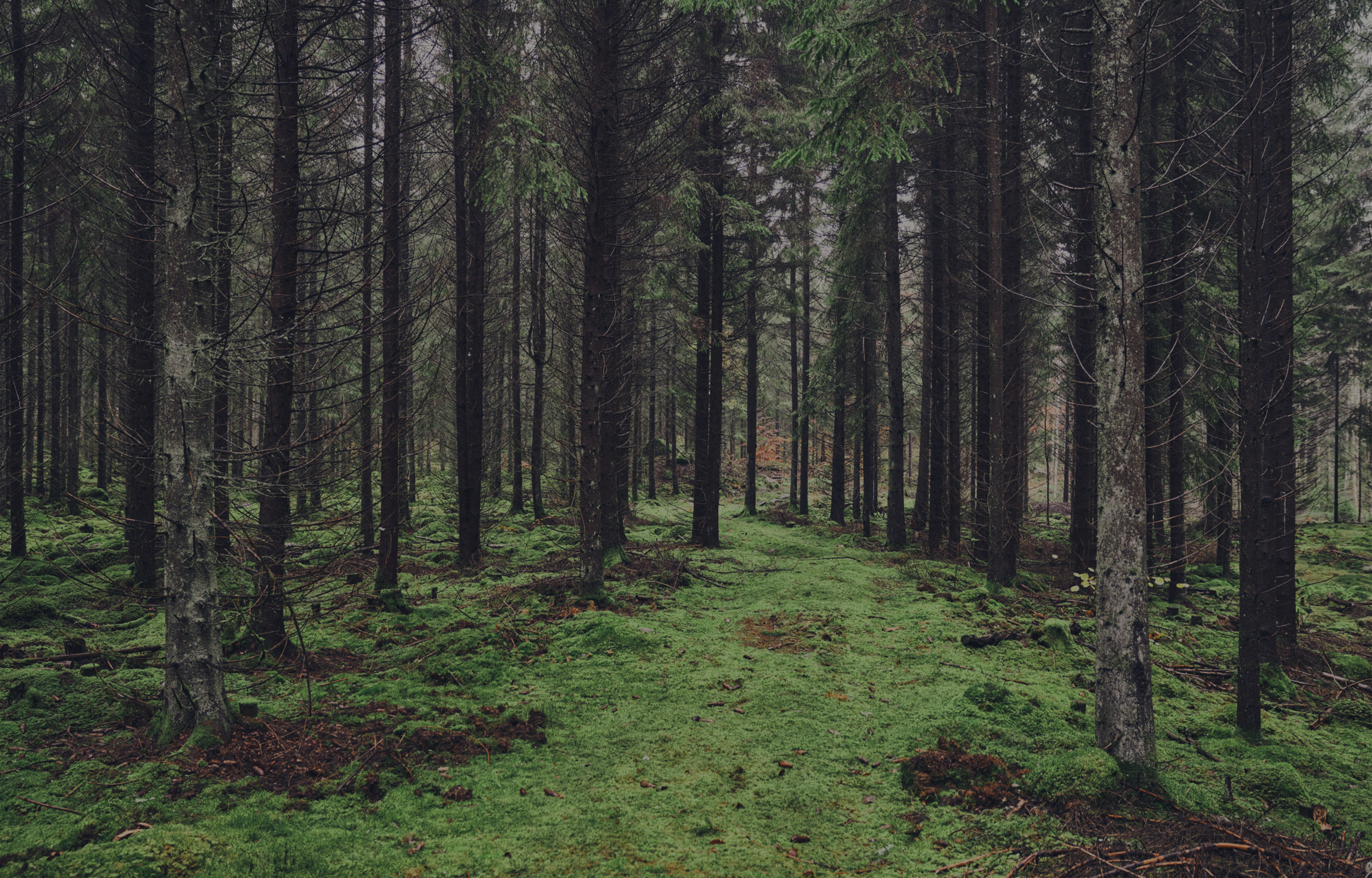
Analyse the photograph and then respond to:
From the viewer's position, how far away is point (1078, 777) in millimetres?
4395

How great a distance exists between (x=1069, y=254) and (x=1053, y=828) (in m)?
15.4

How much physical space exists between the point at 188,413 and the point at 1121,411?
279 inches

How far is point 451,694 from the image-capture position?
20.7 feet

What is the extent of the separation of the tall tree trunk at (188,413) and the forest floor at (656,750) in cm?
28

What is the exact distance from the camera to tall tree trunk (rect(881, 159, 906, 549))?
1560cm

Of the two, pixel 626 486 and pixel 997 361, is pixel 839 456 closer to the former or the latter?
pixel 626 486

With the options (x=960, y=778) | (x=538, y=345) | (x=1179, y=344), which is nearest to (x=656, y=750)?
(x=960, y=778)

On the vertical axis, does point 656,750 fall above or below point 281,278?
below

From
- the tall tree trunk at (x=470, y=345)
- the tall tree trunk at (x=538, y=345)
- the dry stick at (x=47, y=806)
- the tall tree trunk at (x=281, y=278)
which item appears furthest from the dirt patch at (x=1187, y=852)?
the tall tree trunk at (x=538, y=345)

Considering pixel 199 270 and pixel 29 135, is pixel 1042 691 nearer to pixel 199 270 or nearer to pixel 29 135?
pixel 199 270

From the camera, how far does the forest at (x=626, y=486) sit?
4316 millimetres

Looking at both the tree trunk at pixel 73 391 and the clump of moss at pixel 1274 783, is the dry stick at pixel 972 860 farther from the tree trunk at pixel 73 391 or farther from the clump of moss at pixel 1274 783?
the tree trunk at pixel 73 391

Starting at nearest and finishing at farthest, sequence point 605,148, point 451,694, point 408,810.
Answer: point 408,810
point 451,694
point 605,148

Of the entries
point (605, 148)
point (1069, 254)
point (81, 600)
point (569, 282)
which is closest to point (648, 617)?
point (569, 282)
